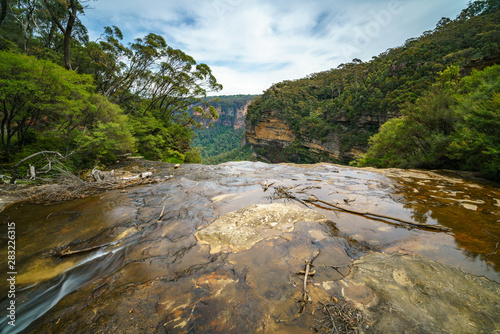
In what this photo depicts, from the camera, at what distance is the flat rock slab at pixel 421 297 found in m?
1.83

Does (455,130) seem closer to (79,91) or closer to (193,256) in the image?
(193,256)

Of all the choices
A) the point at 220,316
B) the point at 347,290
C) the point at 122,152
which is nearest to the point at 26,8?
the point at 122,152

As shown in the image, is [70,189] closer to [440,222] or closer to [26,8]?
[440,222]

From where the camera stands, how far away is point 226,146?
320 feet

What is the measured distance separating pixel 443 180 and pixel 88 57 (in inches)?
1060

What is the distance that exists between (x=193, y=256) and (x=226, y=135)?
11144 centimetres

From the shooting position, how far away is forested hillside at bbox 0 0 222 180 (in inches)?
284

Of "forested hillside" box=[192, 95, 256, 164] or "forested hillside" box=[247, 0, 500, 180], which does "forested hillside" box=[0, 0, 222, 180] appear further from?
"forested hillside" box=[192, 95, 256, 164]

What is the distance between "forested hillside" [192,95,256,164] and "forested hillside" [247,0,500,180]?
17.9m

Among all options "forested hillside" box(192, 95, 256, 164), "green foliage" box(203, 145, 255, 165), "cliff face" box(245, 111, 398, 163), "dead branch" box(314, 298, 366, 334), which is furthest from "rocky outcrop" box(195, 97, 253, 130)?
"dead branch" box(314, 298, 366, 334)

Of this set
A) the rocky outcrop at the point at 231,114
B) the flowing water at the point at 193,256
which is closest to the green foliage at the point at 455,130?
the flowing water at the point at 193,256

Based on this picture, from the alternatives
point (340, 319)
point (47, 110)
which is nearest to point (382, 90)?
point (340, 319)

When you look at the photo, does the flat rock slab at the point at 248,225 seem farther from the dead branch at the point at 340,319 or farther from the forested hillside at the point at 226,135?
the forested hillside at the point at 226,135

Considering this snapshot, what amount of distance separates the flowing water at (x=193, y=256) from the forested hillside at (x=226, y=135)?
206 ft
